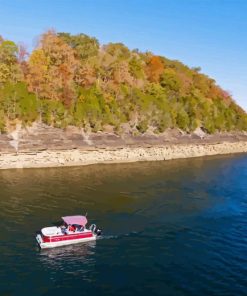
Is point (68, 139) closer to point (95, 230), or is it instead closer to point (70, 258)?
point (95, 230)

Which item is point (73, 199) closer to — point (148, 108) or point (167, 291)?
point (167, 291)

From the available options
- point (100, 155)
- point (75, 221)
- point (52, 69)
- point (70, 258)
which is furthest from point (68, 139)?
point (70, 258)

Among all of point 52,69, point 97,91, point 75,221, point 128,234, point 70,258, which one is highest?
point 52,69

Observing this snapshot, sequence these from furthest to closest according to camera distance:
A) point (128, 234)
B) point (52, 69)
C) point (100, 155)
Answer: point (52, 69)
point (100, 155)
point (128, 234)

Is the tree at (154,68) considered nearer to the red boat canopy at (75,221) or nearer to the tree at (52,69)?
the tree at (52,69)

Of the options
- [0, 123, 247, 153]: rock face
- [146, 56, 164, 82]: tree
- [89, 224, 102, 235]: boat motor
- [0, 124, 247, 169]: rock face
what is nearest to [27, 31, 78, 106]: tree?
[0, 123, 247, 153]: rock face

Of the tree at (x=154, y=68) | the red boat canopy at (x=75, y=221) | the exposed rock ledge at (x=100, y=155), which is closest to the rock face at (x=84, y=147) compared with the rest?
the exposed rock ledge at (x=100, y=155)

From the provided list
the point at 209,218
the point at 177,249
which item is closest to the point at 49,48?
the point at 209,218
